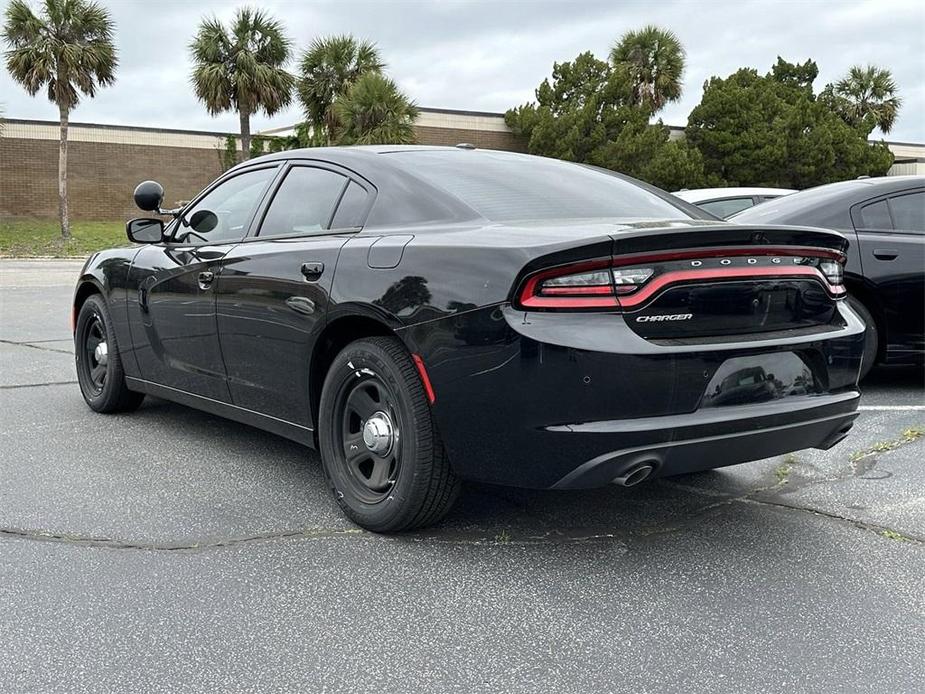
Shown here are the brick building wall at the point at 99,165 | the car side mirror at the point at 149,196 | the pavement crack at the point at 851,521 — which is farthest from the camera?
the brick building wall at the point at 99,165

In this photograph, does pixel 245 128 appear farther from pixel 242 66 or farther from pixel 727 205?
pixel 727 205

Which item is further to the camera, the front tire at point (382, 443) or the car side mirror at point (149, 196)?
the car side mirror at point (149, 196)

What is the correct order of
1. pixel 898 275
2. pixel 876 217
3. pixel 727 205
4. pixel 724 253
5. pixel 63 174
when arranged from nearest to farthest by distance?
pixel 724 253, pixel 898 275, pixel 876 217, pixel 727 205, pixel 63 174

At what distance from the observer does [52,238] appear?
3077 centimetres

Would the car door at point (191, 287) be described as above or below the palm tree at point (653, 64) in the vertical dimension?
below

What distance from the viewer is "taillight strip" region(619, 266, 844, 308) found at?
10.2ft

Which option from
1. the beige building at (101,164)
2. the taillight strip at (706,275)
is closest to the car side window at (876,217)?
Result: the taillight strip at (706,275)

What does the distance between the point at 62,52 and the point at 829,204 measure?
28602 millimetres

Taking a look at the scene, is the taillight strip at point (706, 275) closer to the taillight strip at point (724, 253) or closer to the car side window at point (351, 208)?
the taillight strip at point (724, 253)

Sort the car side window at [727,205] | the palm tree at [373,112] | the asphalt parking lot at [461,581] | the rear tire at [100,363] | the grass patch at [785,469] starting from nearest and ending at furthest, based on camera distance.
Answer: the asphalt parking lot at [461,581], the grass patch at [785,469], the rear tire at [100,363], the car side window at [727,205], the palm tree at [373,112]

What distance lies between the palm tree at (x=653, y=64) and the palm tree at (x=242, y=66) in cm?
1617

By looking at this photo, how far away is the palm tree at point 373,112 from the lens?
30703mm

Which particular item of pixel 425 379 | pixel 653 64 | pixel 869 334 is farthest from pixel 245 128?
pixel 425 379

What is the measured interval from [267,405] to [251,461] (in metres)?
0.65
